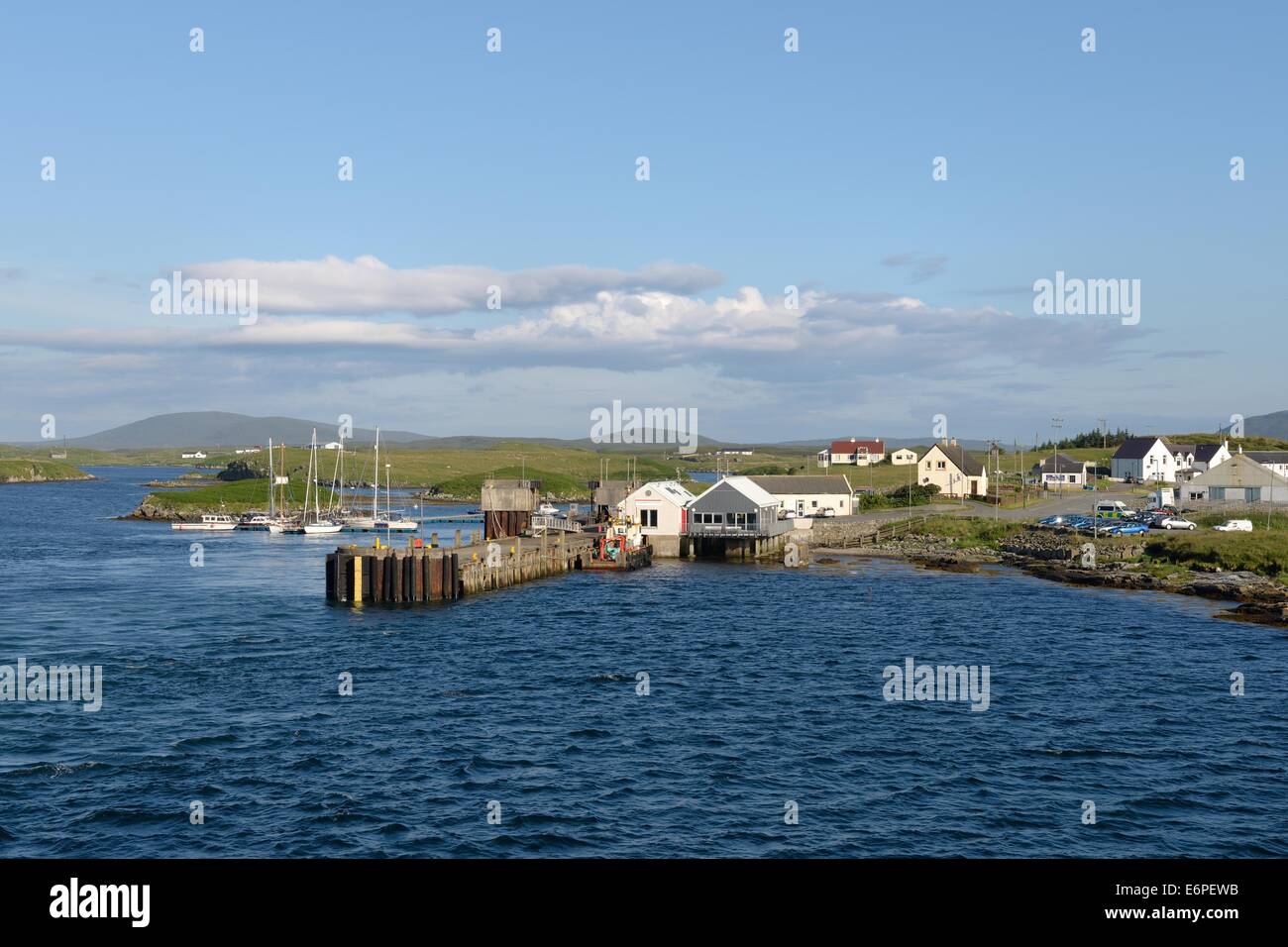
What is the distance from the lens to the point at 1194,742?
3906 centimetres

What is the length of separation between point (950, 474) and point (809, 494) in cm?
3458

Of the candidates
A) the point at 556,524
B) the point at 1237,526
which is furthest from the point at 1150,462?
the point at 556,524

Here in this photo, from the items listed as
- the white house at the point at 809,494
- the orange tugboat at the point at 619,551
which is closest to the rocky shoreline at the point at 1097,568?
the white house at the point at 809,494

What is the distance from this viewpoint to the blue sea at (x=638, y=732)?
97.2 ft

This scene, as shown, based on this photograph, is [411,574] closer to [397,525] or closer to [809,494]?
[809,494]

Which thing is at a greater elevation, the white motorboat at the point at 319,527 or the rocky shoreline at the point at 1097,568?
the white motorboat at the point at 319,527

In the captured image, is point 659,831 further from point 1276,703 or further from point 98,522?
point 98,522

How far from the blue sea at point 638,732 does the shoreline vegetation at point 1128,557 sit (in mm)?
6016

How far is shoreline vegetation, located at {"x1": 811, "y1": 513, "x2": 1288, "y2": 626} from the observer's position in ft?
252

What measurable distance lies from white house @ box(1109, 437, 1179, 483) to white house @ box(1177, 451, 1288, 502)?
43.8m

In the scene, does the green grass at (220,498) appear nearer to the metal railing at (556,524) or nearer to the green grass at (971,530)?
the metal railing at (556,524)
